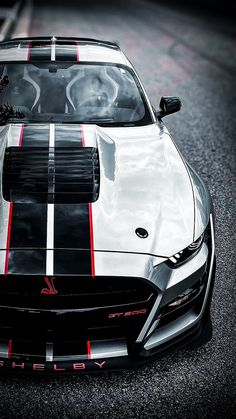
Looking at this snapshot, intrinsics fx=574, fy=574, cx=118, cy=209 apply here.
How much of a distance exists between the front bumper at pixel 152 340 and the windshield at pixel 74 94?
5.06 feet

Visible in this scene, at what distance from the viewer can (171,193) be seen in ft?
10.8

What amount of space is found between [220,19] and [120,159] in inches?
807

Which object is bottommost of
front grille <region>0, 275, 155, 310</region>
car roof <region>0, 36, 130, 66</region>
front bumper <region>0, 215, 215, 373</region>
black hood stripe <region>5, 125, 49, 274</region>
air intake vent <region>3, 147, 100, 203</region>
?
front bumper <region>0, 215, 215, 373</region>

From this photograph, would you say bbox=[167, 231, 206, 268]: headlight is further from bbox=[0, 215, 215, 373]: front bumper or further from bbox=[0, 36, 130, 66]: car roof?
bbox=[0, 36, 130, 66]: car roof

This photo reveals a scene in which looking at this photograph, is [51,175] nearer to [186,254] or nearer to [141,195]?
[141,195]

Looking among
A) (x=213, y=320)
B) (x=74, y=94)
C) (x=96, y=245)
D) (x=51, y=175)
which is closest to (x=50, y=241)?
(x=96, y=245)

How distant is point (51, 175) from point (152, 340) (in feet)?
3.70

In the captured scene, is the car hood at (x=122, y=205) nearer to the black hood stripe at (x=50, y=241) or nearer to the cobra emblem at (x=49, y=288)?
the black hood stripe at (x=50, y=241)

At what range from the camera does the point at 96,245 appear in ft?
9.25

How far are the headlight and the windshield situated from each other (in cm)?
134

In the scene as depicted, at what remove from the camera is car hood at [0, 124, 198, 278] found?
2.86 meters

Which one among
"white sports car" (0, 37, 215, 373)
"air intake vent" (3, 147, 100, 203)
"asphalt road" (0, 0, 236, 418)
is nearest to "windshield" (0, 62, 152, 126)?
"white sports car" (0, 37, 215, 373)

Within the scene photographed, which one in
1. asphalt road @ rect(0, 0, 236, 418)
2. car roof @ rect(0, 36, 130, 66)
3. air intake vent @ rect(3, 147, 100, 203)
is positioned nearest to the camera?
asphalt road @ rect(0, 0, 236, 418)

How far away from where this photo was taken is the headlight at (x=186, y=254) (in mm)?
2875
